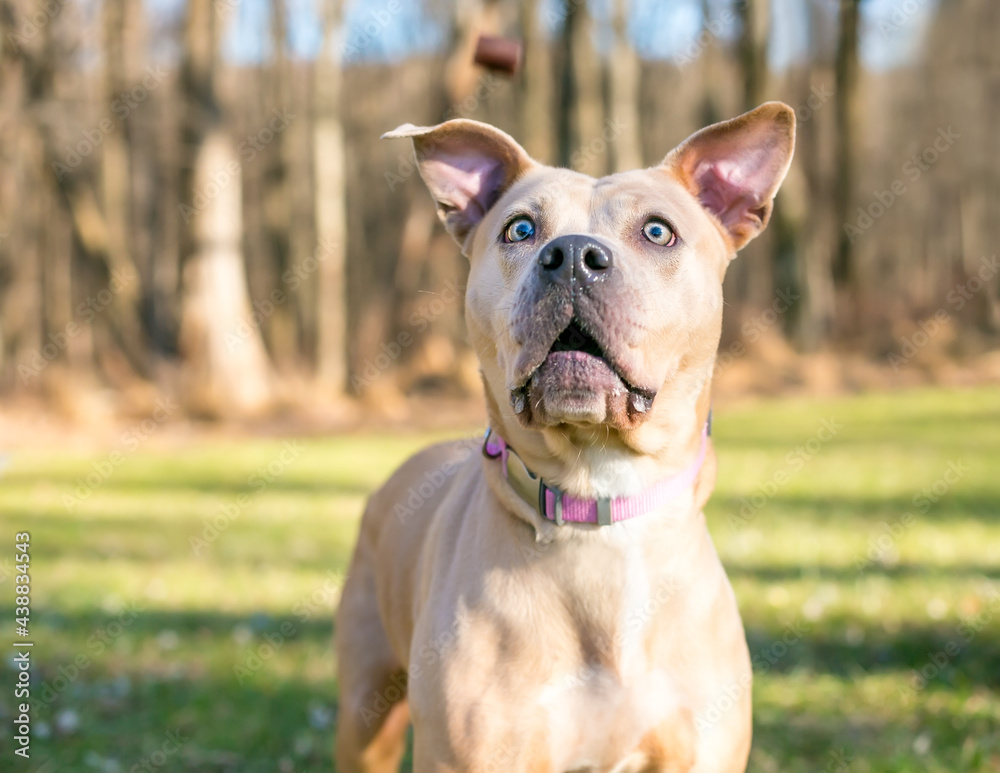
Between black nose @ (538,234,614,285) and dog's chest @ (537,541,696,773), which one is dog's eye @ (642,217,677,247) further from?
dog's chest @ (537,541,696,773)

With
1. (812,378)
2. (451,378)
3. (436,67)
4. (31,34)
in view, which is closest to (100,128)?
(31,34)

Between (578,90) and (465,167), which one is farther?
(578,90)

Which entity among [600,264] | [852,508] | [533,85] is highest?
[533,85]

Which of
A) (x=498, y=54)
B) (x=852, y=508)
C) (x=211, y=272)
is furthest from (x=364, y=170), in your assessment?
(x=498, y=54)

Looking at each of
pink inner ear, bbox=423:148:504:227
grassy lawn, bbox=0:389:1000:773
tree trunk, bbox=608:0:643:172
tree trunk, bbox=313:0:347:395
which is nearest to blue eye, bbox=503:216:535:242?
pink inner ear, bbox=423:148:504:227

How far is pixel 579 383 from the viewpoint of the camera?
2559 mm

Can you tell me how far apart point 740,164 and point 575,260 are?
3.02 feet

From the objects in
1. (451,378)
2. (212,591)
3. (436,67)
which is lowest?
(451,378)

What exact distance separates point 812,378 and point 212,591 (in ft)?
38.9

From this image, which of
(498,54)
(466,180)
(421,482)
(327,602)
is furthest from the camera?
(327,602)

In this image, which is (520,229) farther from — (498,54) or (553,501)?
(498,54)

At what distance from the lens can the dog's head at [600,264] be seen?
256cm

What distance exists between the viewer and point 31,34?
18.3 meters

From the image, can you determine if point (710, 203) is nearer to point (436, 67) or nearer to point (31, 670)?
point (31, 670)
